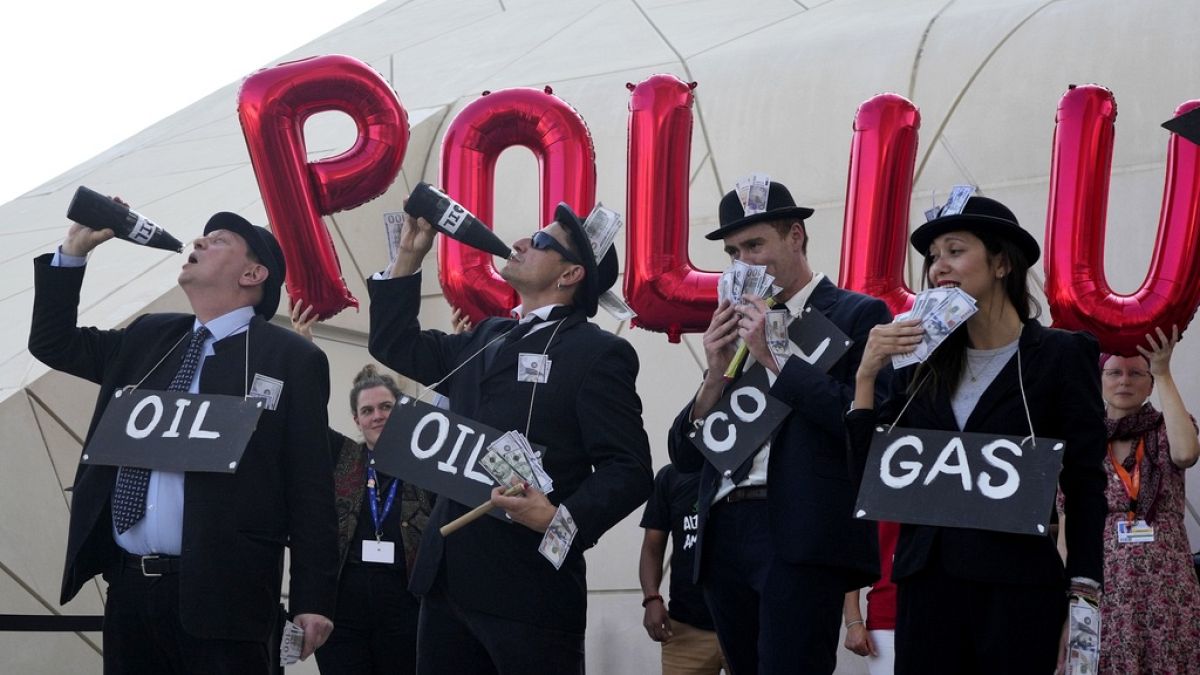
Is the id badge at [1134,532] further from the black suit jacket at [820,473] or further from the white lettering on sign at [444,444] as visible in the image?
the white lettering on sign at [444,444]

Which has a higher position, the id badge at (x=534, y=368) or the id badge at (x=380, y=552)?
the id badge at (x=534, y=368)

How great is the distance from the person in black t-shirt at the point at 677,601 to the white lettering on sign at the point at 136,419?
234 cm

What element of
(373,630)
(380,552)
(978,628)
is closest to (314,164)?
(380,552)

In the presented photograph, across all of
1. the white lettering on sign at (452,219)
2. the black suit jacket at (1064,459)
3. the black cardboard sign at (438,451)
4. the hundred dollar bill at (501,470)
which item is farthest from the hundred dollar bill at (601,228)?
the black suit jacket at (1064,459)

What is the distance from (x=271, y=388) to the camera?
3.95m

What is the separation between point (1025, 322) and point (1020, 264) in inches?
5.8

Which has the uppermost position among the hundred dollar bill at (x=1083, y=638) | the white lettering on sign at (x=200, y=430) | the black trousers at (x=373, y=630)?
the white lettering on sign at (x=200, y=430)

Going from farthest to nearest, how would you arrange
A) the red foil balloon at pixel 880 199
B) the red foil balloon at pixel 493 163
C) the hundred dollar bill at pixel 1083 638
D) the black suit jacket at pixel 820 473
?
the red foil balloon at pixel 493 163, the red foil balloon at pixel 880 199, the black suit jacket at pixel 820 473, the hundred dollar bill at pixel 1083 638

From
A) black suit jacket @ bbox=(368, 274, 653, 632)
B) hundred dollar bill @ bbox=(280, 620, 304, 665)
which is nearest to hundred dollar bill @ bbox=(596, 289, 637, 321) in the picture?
black suit jacket @ bbox=(368, 274, 653, 632)

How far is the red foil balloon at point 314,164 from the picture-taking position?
20.8 feet

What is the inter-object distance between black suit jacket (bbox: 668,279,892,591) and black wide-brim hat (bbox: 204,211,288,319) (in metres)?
1.44

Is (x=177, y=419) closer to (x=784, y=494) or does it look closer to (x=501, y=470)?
(x=501, y=470)

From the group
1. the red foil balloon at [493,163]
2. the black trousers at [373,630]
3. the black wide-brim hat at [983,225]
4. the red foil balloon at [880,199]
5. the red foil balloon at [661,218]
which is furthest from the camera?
the red foil balloon at [493,163]

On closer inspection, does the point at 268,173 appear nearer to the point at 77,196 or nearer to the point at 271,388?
the point at 77,196
